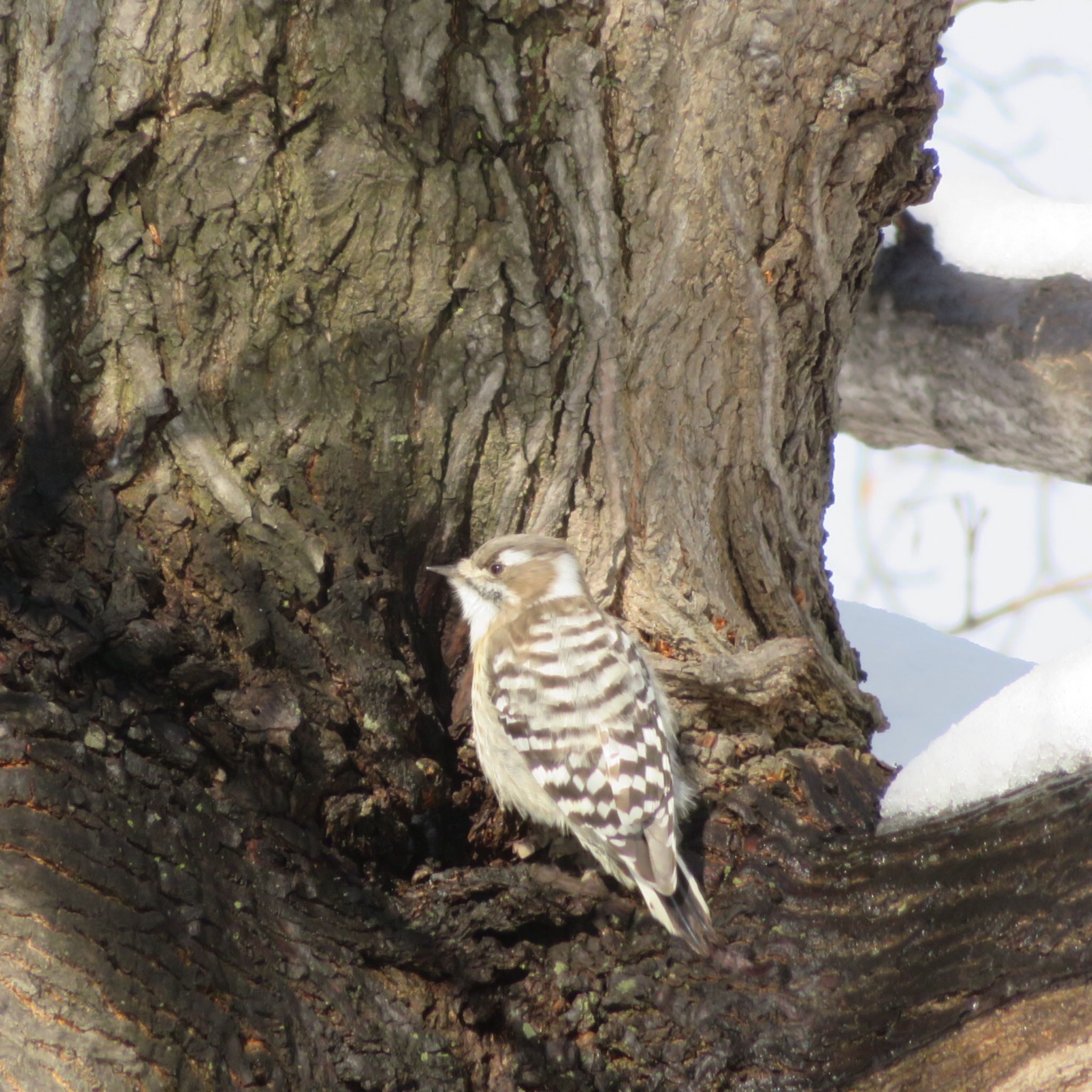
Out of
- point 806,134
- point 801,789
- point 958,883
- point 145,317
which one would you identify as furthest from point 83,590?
point 806,134

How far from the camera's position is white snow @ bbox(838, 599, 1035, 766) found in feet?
15.6

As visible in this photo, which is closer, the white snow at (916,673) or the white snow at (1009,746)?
the white snow at (1009,746)

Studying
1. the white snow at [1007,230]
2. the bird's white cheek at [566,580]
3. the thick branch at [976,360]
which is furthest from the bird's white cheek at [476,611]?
the white snow at [1007,230]

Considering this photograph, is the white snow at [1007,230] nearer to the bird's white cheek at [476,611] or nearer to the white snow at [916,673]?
the white snow at [916,673]

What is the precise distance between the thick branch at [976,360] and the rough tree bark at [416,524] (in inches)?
34.1

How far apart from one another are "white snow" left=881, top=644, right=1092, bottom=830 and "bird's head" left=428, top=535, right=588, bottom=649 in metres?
1.07

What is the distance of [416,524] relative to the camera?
9.61 ft

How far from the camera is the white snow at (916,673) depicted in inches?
188

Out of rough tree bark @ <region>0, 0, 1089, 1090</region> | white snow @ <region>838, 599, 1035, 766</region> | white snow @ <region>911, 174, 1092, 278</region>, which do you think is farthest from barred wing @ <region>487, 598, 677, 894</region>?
white snow @ <region>911, 174, 1092, 278</region>

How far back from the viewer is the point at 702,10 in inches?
105

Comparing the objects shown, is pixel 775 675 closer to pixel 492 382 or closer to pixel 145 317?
pixel 492 382

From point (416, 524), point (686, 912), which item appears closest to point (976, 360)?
point (416, 524)

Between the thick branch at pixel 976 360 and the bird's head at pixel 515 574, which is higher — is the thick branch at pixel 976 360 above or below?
above

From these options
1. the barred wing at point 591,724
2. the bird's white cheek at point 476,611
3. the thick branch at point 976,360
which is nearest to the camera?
the barred wing at point 591,724
